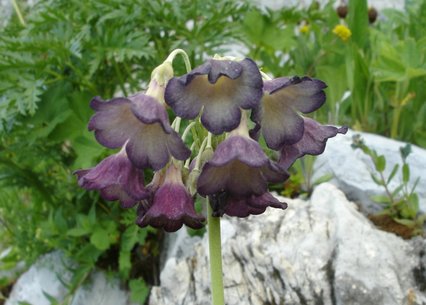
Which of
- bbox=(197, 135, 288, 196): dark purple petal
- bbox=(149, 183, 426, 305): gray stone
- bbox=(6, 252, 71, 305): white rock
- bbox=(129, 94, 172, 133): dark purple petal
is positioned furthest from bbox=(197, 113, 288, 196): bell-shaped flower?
bbox=(6, 252, 71, 305): white rock

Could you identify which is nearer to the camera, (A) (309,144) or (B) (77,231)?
(A) (309,144)

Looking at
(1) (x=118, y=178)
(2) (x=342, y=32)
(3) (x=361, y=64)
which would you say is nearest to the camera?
(1) (x=118, y=178)

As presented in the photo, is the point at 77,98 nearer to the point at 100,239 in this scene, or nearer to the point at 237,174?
the point at 100,239

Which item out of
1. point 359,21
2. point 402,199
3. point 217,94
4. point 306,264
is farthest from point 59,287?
point 217,94

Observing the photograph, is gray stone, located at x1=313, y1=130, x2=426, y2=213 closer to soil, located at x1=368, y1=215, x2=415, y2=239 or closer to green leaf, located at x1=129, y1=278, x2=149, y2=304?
soil, located at x1=368, y1=215, x2=415, y2=239

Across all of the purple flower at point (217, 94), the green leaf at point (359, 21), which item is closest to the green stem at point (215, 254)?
the purple flower at point (217, 94)
